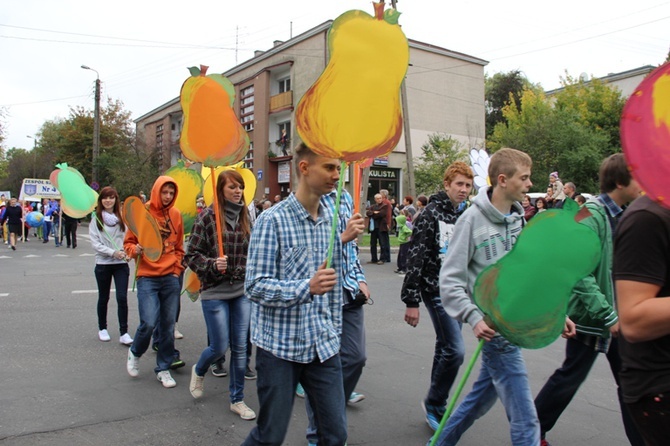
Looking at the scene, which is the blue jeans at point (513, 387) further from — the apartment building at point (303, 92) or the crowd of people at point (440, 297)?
the apartment building at point (303, 92)

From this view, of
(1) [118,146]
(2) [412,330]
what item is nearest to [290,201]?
(2) [412,330]

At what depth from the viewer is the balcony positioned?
1169 inches

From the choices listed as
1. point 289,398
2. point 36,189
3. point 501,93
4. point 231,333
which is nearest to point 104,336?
point 231,333

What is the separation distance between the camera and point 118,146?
35938 millimetres

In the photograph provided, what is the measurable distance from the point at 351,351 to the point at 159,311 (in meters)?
2.15

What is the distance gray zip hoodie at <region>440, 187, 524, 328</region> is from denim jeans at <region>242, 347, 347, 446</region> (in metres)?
0.74

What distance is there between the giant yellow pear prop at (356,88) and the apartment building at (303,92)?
25.1 meters

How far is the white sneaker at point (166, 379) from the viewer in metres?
4.55

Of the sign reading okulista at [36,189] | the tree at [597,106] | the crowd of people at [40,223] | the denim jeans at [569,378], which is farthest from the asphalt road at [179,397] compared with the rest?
the tree at [597,106]

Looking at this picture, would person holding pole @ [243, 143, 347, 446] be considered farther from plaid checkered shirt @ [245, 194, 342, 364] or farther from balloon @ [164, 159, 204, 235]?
balloon @ [164, 159, 204, 235]

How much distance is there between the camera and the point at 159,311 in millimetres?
4727

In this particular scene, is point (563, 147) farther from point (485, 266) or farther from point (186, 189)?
point (485, 266)

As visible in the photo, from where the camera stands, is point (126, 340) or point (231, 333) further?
point (126, 340)

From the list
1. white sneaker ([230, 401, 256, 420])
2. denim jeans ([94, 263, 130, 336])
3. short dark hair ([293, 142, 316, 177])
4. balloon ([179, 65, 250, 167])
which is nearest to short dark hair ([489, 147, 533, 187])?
short dark hair ([293, 142, 316, 177])
